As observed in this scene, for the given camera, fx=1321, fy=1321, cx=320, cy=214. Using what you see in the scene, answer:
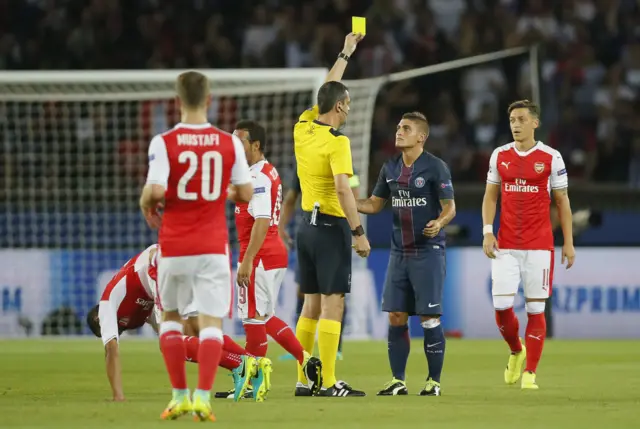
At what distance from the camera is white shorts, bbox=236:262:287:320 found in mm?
9516

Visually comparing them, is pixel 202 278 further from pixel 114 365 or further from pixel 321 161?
pixel 321 161

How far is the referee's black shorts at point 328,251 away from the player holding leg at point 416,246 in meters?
0.45

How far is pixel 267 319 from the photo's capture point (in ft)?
31.6

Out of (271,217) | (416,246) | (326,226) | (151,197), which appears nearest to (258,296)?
(271,217)

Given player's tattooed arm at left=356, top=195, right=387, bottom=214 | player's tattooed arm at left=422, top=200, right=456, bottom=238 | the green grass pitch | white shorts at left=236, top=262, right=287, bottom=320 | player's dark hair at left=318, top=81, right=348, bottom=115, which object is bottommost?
the green grass pitch

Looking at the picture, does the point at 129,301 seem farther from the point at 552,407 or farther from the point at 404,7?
the point at 404,7

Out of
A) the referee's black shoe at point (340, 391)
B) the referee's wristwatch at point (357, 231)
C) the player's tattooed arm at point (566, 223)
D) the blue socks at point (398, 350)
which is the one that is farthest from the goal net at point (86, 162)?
the referee's black shoe at point (340, 391)

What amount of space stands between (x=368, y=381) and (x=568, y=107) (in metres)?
11.8

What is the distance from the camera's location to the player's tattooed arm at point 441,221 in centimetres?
945

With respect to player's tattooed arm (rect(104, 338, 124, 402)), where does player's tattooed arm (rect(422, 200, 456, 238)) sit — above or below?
above

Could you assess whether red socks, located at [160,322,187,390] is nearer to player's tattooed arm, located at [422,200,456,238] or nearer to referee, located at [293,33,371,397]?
referee, located at [293,33,371,397]

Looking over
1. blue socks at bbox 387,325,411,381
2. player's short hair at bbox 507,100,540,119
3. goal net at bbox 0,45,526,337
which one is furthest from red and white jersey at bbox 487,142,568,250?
goal net at bbox 0,45,526,337

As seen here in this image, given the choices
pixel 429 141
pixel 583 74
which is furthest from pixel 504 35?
pixel 429 141

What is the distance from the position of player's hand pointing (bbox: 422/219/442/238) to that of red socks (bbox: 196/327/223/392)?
2.67 metres
